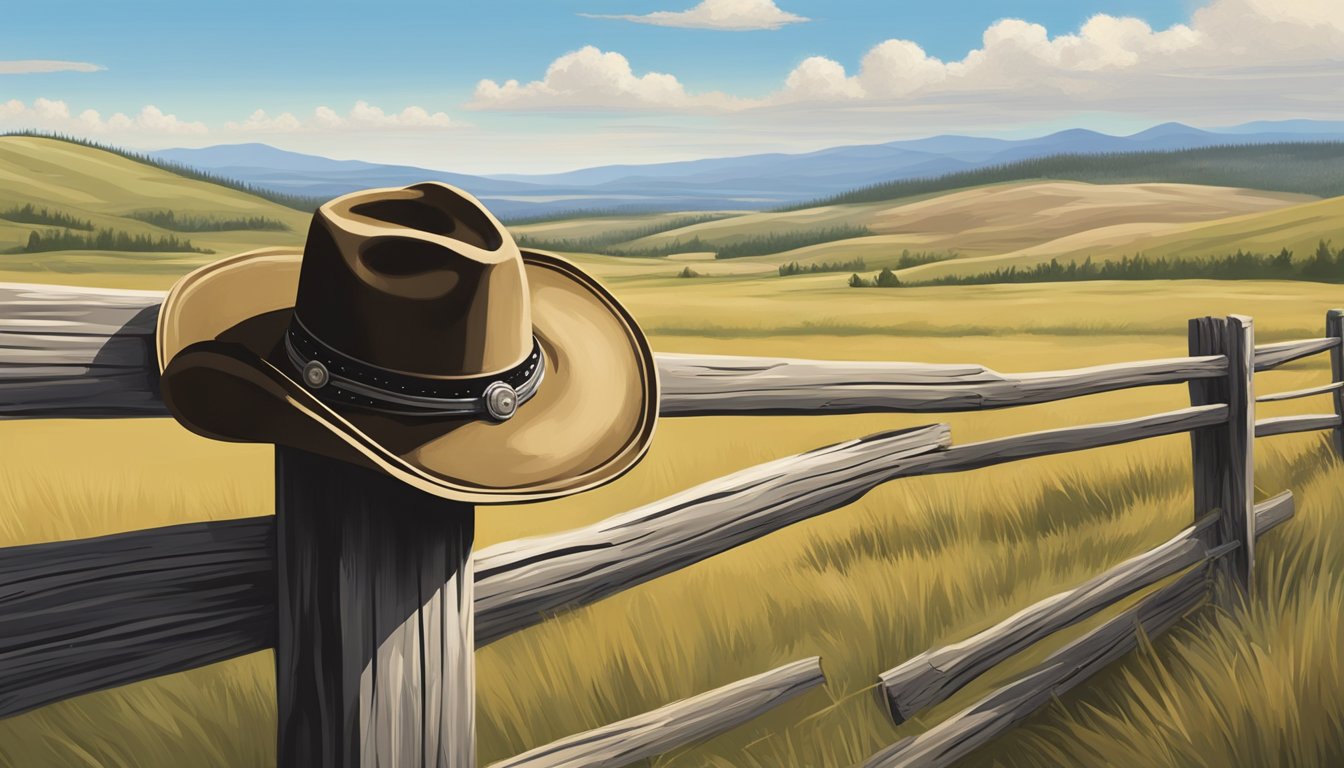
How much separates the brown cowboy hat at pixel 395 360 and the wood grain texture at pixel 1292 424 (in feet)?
15.9

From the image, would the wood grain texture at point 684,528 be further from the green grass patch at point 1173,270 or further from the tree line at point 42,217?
the tree line at point 42,217

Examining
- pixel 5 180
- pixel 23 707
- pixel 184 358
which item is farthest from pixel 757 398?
pixel 5 180

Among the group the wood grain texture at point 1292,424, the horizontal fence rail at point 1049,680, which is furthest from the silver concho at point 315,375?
the wood grain texture at point 1292,424

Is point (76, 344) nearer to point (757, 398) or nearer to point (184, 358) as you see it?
point (184, 358)

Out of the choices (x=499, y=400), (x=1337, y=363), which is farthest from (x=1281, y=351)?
(x=499, y=400)

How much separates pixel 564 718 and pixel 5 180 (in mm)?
42585

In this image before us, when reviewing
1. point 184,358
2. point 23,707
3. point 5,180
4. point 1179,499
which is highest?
point 5,180

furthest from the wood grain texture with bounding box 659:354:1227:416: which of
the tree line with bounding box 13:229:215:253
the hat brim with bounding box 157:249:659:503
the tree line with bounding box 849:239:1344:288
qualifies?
the tree line with bounding box 13:229:215:253

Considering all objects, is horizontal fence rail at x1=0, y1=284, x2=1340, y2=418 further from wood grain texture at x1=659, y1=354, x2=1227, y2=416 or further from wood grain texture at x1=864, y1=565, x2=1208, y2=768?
wood grain texture at x1=864, y1=565, x2=1208, y2=768

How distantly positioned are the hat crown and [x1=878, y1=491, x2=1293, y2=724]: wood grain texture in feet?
5.95

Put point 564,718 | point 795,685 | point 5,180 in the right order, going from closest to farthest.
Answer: point 795,685
point 564,718
point 5,180

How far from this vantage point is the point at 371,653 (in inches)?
63.8

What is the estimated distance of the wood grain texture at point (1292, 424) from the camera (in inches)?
216

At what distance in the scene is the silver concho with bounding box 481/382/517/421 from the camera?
1.46 m
